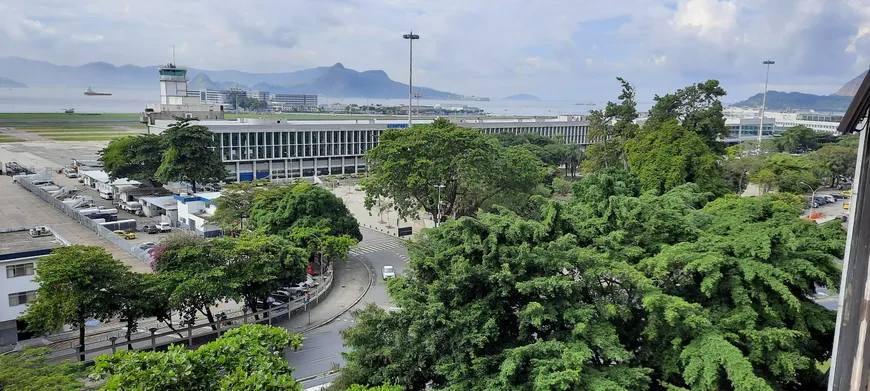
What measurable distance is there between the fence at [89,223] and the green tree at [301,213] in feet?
21.4

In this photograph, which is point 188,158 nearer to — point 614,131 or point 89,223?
point 89,223

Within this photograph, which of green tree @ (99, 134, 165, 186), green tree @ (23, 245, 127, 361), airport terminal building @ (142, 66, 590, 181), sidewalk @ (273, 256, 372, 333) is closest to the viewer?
green tree @ (23, 245, 127, 361)

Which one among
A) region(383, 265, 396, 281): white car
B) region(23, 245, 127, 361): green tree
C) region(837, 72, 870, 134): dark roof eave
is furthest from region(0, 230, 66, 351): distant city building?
region(837, 72, 870, 134): dark roof eave

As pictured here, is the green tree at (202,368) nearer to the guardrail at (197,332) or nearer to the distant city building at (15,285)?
the guardrail at (197,332)

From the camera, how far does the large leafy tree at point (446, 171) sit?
106ft

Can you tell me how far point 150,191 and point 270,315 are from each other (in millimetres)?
33350

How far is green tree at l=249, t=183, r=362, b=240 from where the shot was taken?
30.3 meters

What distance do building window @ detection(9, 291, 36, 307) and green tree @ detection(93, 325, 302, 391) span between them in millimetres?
15489

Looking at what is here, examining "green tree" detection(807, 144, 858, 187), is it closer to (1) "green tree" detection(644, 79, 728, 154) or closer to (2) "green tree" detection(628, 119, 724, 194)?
(1) "green tree" detection(644, 79, 728, 154)

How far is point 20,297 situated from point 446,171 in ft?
69.2

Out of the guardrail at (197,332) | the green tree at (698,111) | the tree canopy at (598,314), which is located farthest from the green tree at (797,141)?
the guardrail at (197,332)

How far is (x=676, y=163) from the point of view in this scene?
32312 mm

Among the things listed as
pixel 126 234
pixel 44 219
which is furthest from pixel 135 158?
pixel 126 234

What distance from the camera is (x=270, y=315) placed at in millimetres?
24453
